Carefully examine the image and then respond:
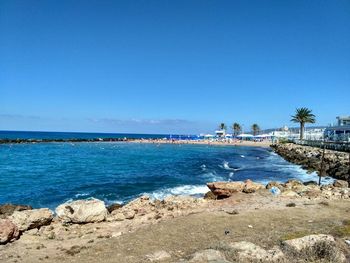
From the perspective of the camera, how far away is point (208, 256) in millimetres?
9047

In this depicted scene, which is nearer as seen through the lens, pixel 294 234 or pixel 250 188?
pixel 294 234

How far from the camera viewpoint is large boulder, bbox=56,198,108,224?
15.4m

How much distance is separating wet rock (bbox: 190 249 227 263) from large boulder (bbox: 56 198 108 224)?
23.6 feet

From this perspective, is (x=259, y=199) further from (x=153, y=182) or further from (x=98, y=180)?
(x=98, y=180)

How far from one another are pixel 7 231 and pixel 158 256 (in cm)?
561

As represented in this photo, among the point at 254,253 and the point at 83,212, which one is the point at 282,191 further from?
the point at 254,253

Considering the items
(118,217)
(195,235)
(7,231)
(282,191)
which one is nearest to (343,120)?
(282,191)

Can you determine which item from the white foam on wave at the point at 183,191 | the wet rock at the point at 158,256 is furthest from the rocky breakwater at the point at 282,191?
→ the wet rock at the point at 158,256

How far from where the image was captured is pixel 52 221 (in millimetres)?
15508

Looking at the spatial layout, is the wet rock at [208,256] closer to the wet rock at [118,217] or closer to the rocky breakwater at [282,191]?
the wet rock at [118,217]

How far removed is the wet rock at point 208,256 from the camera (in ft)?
28.9

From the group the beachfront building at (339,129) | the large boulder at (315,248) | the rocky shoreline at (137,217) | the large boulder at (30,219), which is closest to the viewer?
the large boulder at (315,248)

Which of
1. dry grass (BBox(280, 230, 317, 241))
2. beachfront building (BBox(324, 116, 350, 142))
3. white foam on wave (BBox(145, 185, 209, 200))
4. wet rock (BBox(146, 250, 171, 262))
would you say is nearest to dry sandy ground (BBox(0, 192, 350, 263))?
dry grass (BBox(280, 230, 317, 241))

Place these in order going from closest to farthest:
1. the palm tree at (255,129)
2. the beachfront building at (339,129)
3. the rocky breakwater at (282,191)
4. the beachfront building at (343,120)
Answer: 1. the rocky breakwater at (282,191)
2. the beachfront building at (339,129)
3. the beachfront building at (343,120)
4. the palm tree at (255,129)
